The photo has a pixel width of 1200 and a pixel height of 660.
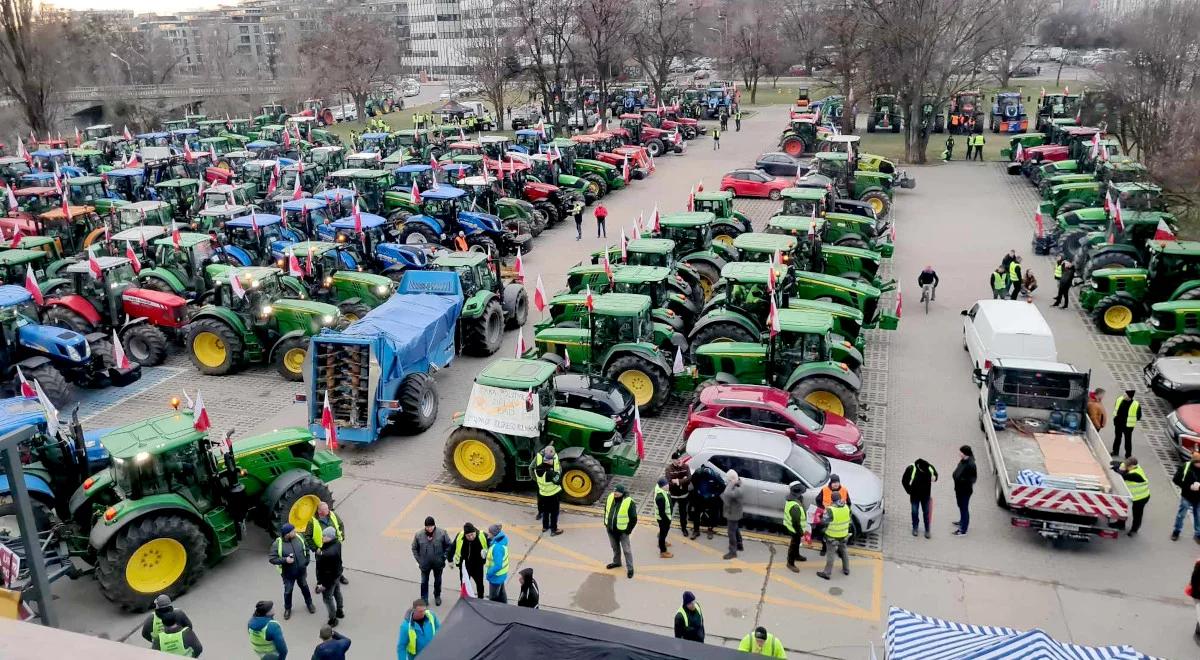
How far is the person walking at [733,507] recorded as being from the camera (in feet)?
34.9

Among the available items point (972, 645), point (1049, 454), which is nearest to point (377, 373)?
point (972, 645)

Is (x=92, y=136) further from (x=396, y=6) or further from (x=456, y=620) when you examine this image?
(x=396, y=6)

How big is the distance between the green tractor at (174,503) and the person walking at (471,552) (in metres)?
2.21

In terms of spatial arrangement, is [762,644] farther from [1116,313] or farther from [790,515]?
[1116,313]

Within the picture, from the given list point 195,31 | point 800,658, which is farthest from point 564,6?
point 195,31

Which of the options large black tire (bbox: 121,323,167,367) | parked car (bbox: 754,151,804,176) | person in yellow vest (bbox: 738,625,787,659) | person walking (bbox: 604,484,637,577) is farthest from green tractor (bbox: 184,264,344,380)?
parked car (bbox: 754,151,804,176)

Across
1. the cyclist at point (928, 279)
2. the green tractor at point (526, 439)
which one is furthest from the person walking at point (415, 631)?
the cyclist at point (928, 279)

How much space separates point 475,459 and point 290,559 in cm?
348

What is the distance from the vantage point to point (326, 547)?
942 cm

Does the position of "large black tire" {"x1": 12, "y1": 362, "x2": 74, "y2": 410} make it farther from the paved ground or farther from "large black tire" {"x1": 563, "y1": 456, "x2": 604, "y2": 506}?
"large black tire" {"x1": 563, "y1": 456, "x2": 604, "y2": 506}

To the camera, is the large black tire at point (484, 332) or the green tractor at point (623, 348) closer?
the green tractor at point (623, 348)

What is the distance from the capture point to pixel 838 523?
10156mm

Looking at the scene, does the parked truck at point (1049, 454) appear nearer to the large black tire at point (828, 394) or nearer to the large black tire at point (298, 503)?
the large black tire at point (828, 394)

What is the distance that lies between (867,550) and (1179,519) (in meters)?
3.80
